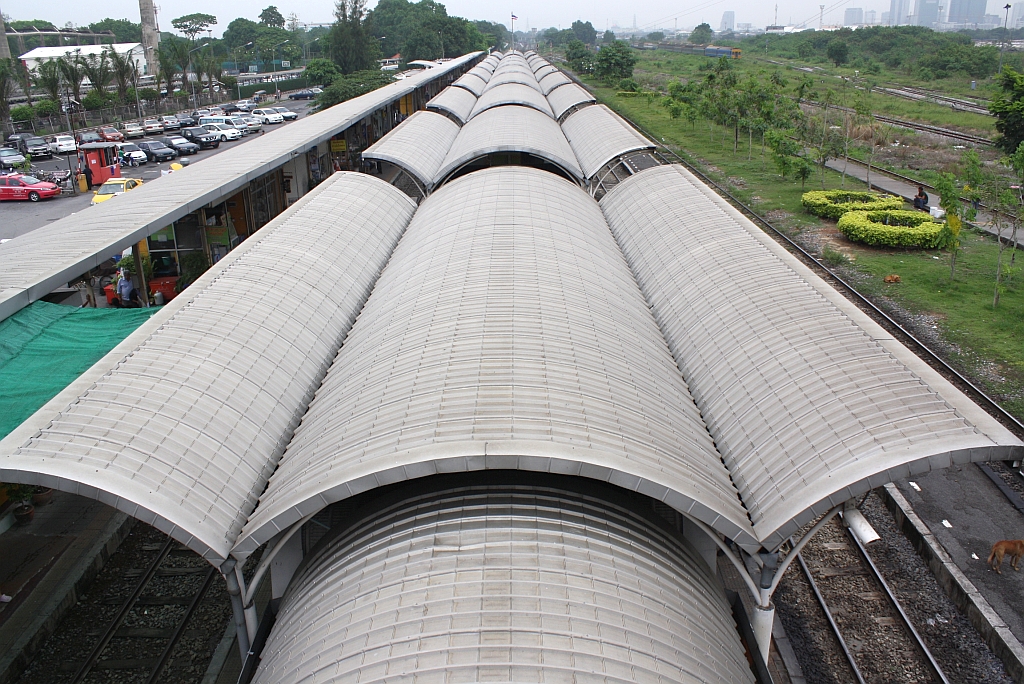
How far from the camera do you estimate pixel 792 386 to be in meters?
8.84

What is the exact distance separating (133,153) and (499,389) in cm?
3829

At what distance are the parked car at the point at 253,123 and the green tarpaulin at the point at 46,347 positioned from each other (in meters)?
42.9

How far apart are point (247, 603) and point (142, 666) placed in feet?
8.72

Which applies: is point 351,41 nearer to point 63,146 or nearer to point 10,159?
point 63,146

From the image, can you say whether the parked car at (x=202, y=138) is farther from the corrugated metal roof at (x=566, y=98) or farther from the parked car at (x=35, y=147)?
the corrugated metal roof at (x=566, y=98)

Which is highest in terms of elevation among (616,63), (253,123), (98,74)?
(616,63)

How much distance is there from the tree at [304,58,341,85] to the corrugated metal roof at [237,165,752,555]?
60.5m

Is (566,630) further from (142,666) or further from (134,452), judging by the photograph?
(142,666)

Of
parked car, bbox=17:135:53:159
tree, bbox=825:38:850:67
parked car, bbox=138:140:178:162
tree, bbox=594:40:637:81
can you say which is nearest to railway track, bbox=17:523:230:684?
parked car, bbox=138:140:178:162

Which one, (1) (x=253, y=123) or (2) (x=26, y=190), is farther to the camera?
(1) (x=253, y=123)

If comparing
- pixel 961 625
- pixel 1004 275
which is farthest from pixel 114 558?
pixel 1004 275

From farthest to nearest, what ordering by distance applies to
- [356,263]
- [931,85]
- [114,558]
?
[931,85], [356,263], [114,558]

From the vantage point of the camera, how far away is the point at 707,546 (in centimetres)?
884

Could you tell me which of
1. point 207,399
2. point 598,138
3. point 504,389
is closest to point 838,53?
point 598,138
